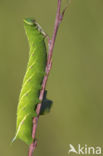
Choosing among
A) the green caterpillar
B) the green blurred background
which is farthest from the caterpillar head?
the green blurred background

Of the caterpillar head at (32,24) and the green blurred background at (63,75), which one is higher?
the caterpillar head at (32,24)

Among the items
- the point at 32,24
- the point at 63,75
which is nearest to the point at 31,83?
the point at 32,24

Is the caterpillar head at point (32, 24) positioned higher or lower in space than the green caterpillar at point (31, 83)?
higher

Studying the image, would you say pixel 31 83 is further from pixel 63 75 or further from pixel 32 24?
pixel 63 75

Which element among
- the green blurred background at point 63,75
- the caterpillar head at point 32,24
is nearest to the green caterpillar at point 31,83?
the caterpillar head at point 32,24

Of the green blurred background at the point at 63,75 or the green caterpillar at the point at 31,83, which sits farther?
the green blurred background at the point at 63,75

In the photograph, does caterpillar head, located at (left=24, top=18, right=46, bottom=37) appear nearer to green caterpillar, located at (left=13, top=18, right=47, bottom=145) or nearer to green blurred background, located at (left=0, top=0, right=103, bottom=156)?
green caterpillar, located at (left=13, top=18, right=47, bottom=145)

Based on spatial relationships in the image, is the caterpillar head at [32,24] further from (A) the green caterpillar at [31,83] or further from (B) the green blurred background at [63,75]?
(B) the green blurred background at [63,75]
